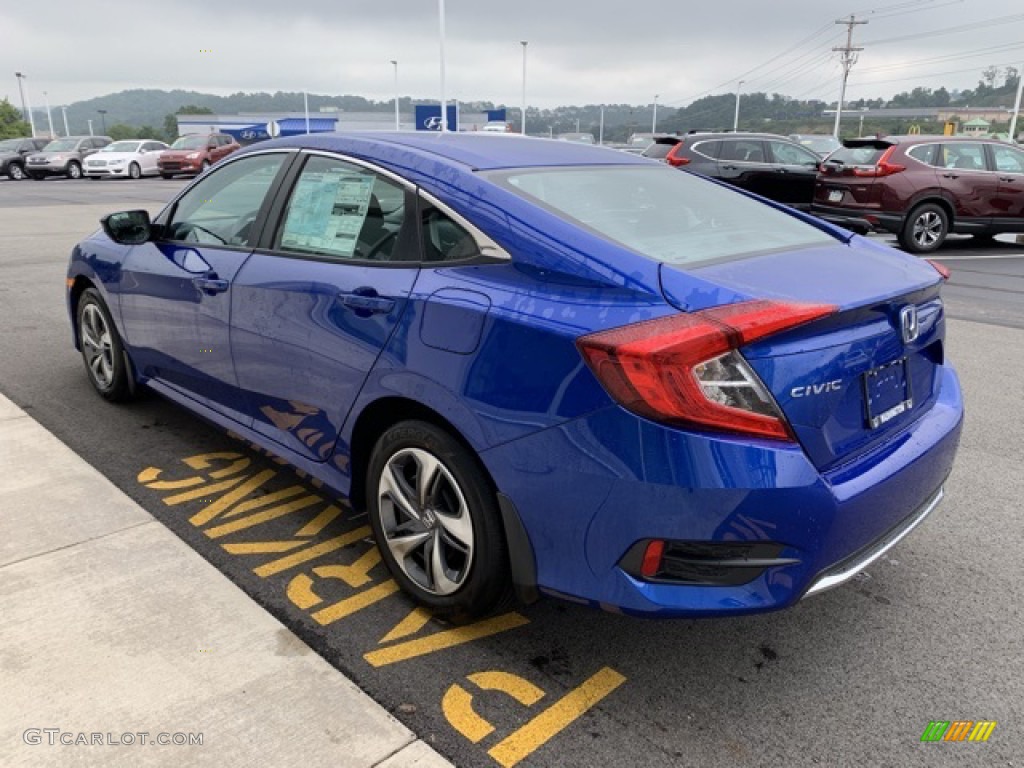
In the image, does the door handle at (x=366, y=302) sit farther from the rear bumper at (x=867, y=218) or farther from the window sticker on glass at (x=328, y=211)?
the rear bumper at (x=867, y=218)

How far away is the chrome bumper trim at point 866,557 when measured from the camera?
2211 millimetres

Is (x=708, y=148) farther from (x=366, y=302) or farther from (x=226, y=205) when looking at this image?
(x=366, y=302)

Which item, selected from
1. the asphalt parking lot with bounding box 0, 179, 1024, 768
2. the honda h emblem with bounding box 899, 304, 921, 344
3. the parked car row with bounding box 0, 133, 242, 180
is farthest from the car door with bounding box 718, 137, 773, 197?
the parked car row with bounding box 0, 133, 242, 180

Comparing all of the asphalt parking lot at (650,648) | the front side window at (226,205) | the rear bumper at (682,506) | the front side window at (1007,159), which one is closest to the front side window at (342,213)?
the front side window at (226,205)

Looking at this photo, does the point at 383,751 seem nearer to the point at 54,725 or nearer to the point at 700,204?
the point at 54,725

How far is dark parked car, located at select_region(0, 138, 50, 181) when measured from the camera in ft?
104

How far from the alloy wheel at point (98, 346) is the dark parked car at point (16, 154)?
3260 centimetres

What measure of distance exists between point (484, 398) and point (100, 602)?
5.34 feet

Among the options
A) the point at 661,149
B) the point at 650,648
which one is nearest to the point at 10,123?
the point at 661,149

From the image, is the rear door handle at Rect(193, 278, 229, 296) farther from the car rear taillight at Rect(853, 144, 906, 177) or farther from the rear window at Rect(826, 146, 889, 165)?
the rear window at Rect(826, 146, 889, 165)

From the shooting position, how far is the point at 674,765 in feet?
7.03

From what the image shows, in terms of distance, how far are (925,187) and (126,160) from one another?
1123 inches

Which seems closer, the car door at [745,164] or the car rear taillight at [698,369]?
the car rear taillight at [698,369]

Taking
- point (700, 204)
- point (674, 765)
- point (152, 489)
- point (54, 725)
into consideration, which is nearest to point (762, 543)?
point (674, 765)
